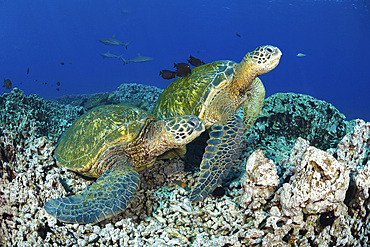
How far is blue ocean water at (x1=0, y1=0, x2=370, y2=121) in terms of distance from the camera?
63.2 m

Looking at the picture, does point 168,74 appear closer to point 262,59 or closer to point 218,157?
point 262,59

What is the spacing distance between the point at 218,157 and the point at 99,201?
1.53 metres

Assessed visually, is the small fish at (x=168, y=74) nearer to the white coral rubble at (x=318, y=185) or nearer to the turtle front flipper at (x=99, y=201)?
the turtle front flipper at (x=99, y=201)

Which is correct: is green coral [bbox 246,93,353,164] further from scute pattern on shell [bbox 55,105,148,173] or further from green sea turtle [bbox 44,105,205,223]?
scute pattern on shell [bbox 55,105,148,173]

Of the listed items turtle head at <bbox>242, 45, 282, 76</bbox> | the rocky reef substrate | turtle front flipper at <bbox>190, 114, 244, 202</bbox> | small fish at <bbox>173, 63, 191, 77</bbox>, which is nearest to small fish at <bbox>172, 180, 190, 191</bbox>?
the rocky reef substrate

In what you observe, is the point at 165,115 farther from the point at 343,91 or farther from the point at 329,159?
the point at 343,91

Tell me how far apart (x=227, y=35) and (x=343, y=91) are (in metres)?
57.9

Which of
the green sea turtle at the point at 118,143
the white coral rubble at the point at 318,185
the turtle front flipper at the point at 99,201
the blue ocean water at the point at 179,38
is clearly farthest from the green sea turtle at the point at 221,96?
the blue ocean water at the point at 179,38

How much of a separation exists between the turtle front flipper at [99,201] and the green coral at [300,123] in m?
2.43

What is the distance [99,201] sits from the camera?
2301mm

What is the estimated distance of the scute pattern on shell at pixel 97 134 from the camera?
293cm

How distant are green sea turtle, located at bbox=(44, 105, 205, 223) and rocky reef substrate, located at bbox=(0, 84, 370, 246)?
1.09ft

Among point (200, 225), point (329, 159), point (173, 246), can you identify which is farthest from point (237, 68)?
point (173, 246)

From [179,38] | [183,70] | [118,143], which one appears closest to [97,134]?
[118,143]
